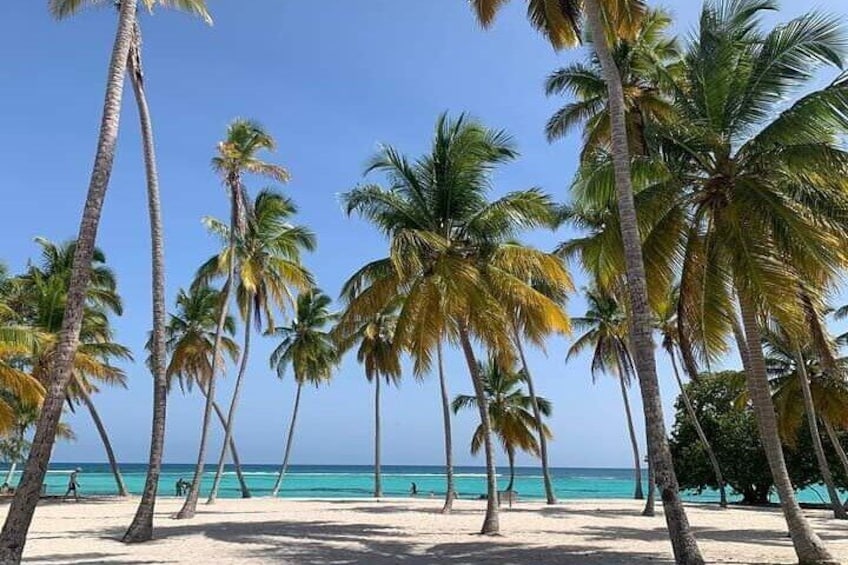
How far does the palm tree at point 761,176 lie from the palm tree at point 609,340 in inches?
736

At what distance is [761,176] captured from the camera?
11094 millimetres

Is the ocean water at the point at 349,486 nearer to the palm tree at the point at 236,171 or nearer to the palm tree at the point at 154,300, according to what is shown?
the palm tree at the point at 236,171

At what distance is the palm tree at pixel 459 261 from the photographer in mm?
14734

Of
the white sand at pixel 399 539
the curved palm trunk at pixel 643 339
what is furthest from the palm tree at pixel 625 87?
the white sand at pixel 399 539

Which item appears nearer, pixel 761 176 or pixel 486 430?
pixel 761 176

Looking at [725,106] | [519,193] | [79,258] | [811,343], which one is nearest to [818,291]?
[811,343]

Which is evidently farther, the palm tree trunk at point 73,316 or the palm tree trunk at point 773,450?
the palm tree trunk at point 773,450

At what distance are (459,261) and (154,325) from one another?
652cm

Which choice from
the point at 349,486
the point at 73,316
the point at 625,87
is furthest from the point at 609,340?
the point at 349,486

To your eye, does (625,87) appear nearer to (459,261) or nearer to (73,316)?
(459,261)

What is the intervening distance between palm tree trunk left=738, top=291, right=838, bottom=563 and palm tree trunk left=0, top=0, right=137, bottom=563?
10024 mm

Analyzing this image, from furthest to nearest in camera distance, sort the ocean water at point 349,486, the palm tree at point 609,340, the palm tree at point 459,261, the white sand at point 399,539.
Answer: the ocean water at point 349,486, the palm tree at point 609,340, the palm tree at point 459,261, the white sand at point 399,539

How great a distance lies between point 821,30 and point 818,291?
4.12 metres

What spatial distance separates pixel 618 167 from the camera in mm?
10508
